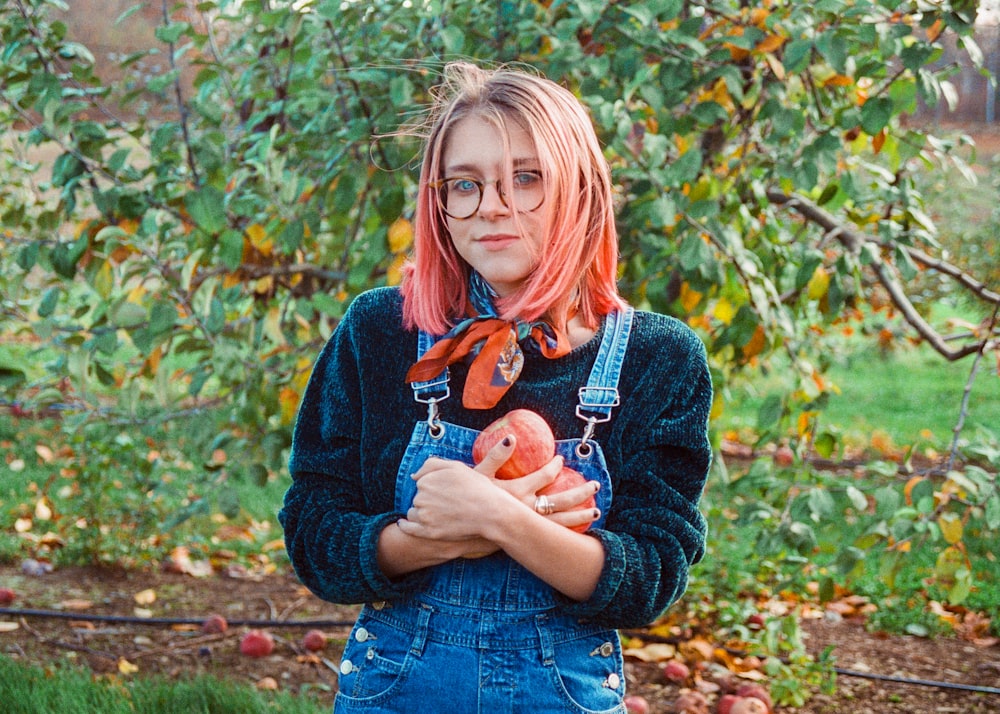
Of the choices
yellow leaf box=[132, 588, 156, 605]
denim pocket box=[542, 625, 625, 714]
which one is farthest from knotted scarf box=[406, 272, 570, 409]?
yellow leaf box=[132, 588, 156, 605]

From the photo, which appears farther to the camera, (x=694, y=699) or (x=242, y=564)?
(x=242, y=564)

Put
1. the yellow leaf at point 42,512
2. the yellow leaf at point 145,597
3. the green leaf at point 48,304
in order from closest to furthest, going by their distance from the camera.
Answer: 1. the green leaf at point 48,304
2. the yellow leaf at point 145,597
3. the yellow leaf at point 42,512

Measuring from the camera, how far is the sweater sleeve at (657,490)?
3.91ft

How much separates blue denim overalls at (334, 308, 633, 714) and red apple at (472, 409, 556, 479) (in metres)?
0.06

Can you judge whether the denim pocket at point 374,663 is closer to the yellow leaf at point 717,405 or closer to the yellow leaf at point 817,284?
the yellow leaf at point 717,405

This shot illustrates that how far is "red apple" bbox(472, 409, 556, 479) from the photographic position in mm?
1156

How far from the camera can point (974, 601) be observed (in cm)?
318

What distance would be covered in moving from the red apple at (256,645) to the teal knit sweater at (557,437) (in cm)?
154

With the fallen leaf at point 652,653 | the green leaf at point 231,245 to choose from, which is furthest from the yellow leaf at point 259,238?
the fallen leaf at point 652,653

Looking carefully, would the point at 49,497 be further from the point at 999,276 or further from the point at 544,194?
the point at 999,276

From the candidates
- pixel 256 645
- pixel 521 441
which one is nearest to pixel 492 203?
pixel 521 441

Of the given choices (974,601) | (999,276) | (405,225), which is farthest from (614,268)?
(999,276)

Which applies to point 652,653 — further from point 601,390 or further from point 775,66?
point 601,390

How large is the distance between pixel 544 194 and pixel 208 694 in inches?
61.7
